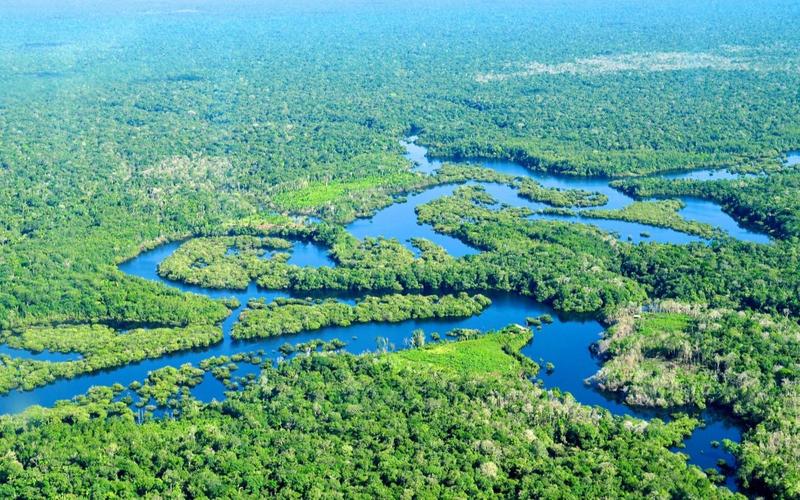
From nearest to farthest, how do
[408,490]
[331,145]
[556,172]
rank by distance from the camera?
[408,490] < [556,172] < [331,145]

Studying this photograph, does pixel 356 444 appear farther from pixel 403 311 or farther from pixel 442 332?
pixel 403 311

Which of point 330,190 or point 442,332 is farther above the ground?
point 330,190

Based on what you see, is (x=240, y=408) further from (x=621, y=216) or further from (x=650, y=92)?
(x=650, y=92)

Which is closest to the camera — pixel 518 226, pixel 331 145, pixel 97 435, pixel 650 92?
pixel 97 435

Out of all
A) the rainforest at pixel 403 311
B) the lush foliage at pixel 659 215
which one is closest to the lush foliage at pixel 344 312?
the rainforest at pixel 403 311

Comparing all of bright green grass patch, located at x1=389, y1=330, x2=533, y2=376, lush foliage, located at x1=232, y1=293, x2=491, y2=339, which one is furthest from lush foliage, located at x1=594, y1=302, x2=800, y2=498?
lush foliage, located at x1=232, y1=293, x2=491, y2=339

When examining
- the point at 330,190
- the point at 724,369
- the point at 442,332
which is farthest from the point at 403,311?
the point at 330,190

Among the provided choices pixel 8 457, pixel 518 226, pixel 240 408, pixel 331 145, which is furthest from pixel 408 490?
pixel 331 145

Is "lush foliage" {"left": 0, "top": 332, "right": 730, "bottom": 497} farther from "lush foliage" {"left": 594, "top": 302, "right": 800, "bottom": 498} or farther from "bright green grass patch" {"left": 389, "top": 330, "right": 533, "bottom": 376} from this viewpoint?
"lush foliage" {"left": 594, "top": 302, "right": 800, "bottom": 498}
